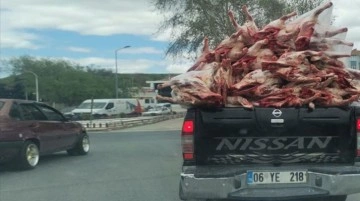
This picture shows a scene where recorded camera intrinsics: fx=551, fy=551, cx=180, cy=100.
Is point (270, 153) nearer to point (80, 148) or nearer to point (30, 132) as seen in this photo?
point (30, 132)

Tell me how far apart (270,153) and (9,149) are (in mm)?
5897

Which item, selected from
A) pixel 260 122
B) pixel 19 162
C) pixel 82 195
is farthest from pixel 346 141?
pixel 19 162

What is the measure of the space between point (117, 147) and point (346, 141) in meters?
11.0

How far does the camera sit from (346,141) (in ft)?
19.2

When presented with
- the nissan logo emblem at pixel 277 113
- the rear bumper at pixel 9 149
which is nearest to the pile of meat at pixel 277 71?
the nissan logo emblem at pixel 277 113

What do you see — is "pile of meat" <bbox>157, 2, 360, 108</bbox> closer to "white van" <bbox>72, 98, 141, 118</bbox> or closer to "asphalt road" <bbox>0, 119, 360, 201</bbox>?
"asphalt road" <bbox>0, 119, 360, 201</bbox>

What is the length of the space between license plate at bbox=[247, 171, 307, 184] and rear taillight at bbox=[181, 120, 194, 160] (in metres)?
0.64

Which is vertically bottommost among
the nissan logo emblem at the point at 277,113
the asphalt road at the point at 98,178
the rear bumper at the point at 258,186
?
the asphalt road at the point at 98,178

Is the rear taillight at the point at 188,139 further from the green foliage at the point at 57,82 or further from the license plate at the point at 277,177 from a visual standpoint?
the green foliage at the point at 57,82

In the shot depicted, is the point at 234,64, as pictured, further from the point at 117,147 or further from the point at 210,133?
the point at 117,147

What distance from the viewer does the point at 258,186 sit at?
567 centimetres

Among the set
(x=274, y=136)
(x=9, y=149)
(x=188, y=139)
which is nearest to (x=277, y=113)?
(x=274, y=136)

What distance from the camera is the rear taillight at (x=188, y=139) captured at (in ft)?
18.9

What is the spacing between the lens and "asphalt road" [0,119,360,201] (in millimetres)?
7836
